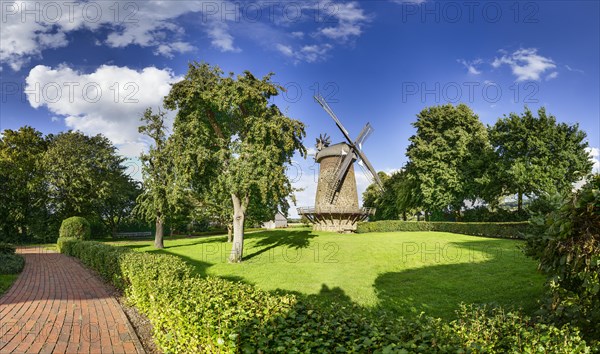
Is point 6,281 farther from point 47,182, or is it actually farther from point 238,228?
point 47,182

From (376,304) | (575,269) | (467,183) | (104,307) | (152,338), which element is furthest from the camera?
(467,183)

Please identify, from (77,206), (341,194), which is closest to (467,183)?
(341,194)

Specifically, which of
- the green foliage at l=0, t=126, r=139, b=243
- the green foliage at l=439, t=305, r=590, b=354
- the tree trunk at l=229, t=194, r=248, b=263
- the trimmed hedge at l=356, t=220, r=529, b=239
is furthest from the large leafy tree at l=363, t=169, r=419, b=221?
the green foliage at l=439, t=305, r=590, b=354

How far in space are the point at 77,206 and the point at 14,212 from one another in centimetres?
632

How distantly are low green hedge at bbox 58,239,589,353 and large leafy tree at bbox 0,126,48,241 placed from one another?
4474 centimetres

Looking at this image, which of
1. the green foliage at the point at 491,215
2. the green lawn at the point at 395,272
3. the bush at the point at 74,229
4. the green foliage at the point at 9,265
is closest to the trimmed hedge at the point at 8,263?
the green foliage at the point at 9,265

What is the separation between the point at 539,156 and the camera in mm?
32344

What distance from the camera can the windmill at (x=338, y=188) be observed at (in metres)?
40.5

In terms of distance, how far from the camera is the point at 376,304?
38.3 feet

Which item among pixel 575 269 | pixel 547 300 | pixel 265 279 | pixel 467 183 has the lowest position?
pixel 265 279

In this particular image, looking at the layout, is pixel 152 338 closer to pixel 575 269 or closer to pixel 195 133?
pixel 575 269

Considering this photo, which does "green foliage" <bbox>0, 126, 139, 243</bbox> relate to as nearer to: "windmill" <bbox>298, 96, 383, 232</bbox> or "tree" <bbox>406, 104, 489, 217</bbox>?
"windmill" <bbox>298, 96, 383, 232</bbox>

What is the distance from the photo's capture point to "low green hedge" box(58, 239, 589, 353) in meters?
3.68

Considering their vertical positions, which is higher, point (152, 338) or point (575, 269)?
point (575, 269)
